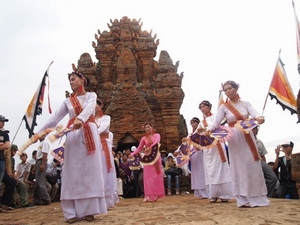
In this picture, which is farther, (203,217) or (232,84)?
(232,84)

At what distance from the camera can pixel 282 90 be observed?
7.73m

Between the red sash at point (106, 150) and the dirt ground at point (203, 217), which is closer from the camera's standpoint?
the dirt ground at point (203, 217)

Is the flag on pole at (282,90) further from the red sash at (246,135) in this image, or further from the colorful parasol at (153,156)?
the colorful parasol at (153,156)

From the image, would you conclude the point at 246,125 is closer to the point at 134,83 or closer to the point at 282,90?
the point at 282,90

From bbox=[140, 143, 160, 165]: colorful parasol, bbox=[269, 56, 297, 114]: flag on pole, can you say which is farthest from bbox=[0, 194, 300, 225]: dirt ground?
bbox=[140, 143, 160, 165]: colorful parasol

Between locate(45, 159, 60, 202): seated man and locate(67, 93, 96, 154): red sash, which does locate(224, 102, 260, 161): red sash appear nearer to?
locate(67, 93, 96, 154): red sash

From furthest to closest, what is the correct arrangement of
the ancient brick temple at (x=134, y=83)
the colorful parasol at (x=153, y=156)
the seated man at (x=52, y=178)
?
the ancient brick temple at (x=134, y=83)
the seated man at (x=52, y=178)
the colorful parasol at (x=153, y=156)

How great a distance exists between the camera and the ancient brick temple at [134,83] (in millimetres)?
18172

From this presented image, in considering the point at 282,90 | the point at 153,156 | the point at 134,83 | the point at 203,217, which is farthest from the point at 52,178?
the point at 134,83

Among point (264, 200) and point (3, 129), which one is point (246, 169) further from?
point (3, 129)

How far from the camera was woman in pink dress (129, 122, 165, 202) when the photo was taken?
8724mm

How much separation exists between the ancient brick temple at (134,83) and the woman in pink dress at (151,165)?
868 centimetres

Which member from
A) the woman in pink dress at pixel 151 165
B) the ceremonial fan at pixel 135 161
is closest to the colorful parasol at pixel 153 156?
the woman in pink dress at pixel 151 165

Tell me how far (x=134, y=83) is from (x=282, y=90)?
12785 millimetres
